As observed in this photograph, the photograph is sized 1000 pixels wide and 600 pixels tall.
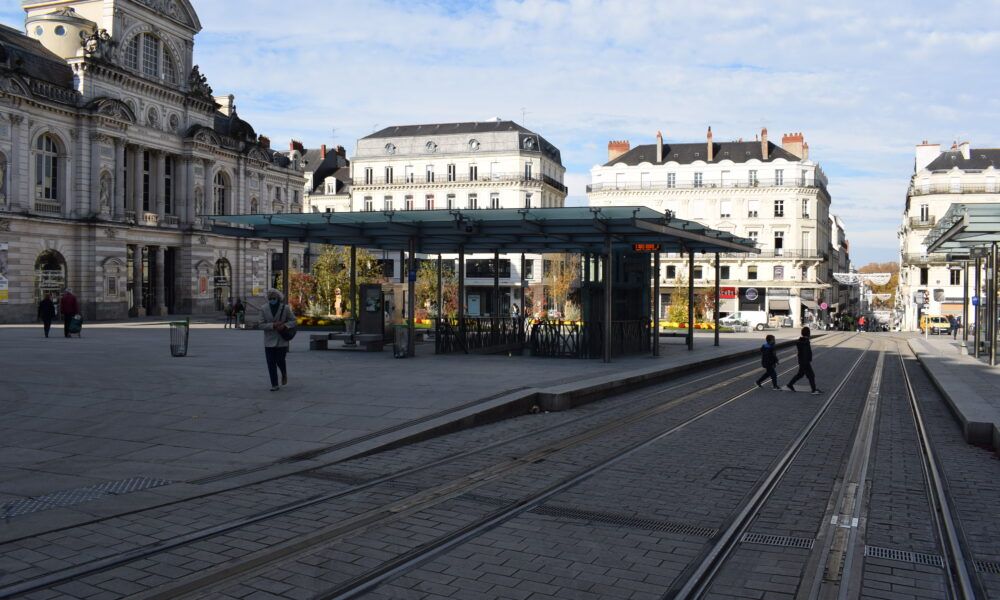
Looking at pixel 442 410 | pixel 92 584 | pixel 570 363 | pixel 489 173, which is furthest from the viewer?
pixel 489 173

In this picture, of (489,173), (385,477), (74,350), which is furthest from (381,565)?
(489,173)

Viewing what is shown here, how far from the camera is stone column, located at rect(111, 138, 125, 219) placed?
49.3 meters

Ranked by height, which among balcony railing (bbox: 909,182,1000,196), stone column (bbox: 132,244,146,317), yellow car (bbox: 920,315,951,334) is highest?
balcony railing (bbox: 909,182,1000,196)

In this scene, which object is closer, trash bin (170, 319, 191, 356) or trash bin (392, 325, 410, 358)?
trash bin (170, 319, 191, 356)

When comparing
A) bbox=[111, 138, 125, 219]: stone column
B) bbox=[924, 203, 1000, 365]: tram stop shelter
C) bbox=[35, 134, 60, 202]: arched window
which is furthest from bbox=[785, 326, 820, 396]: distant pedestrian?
bbox=[111, 138, 125, 219]: stone column

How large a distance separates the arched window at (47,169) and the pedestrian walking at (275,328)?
3762 cm

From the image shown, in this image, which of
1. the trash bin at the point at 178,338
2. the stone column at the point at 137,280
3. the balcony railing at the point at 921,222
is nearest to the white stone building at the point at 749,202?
the balcony railing at the point at 921,222

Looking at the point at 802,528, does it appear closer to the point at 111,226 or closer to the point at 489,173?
the point at 111,226

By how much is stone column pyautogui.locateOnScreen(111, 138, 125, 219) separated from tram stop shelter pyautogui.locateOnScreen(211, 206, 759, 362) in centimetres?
2610

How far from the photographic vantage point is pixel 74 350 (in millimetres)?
22484

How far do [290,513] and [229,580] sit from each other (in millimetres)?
1778

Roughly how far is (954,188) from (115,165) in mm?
71548

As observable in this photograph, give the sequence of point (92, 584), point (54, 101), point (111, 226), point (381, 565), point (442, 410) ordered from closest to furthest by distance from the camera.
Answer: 1. point (92, 584)
2. point (381, 565)
3. point (442, 410)
4. point (54, 101)
5. point (111, 226)

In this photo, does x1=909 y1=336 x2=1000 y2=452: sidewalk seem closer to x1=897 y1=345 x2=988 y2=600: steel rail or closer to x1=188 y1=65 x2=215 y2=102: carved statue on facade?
x1=897 y1=345 x2=988 y2=600: steel rail
